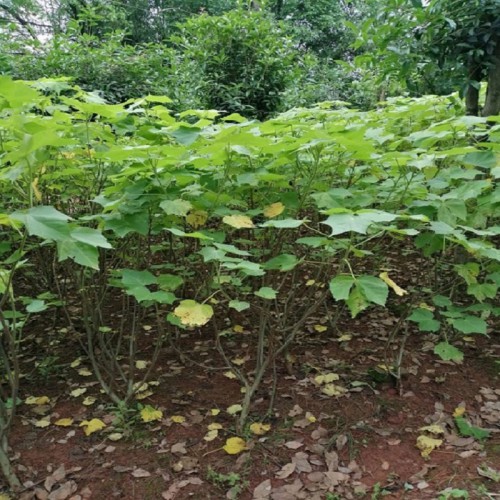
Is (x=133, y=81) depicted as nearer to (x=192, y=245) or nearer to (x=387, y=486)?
(x=192, y=245)

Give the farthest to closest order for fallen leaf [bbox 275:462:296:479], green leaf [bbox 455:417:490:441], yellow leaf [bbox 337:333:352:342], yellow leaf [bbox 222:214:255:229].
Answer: yellow leaf [bbox 337:333:352:342], green leaf [bbox 455:417:490:441], fallen leaf [bbox 275:462:296:479], yellow leaf [bbox 222:214:255:229]

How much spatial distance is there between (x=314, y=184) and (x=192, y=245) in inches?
30.5

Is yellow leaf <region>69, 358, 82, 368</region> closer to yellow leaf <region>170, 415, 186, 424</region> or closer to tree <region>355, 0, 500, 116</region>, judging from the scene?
yellow leaf <region>170, 415, 186, 424</region>

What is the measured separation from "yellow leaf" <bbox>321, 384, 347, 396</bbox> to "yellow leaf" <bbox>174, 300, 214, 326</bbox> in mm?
1292

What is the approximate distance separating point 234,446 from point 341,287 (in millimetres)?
1160

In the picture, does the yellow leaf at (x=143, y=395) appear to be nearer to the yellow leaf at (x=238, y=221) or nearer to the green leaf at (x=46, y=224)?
the yellow leaf at (x=238, y=221)

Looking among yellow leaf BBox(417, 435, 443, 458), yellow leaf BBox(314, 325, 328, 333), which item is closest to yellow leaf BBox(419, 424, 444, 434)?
yellow leaf BBox(417, 435, 443, 458)

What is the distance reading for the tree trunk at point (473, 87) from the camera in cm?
293

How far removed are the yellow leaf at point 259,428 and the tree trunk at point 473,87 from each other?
7.76ft

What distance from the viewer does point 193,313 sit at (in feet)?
5.32

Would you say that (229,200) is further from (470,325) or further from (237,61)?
(237,61)

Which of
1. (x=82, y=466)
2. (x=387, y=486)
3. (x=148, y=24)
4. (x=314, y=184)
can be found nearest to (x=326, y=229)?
(x=314, y=184)

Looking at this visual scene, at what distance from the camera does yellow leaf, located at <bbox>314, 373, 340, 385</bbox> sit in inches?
108

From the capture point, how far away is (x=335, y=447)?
2283mm
